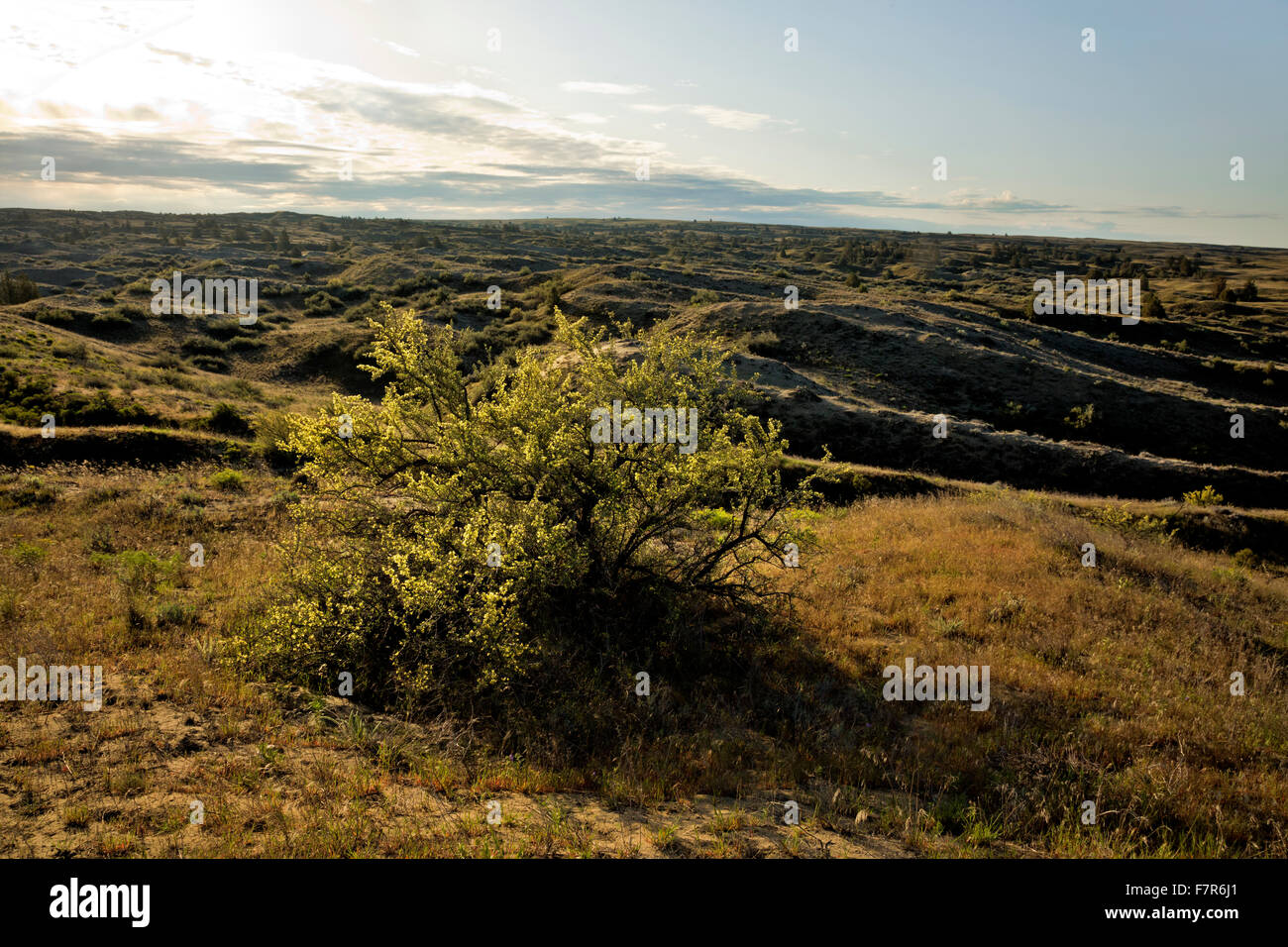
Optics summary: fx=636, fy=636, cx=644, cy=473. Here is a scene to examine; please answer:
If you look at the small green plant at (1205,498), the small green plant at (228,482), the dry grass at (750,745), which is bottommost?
the dry grass at (750,745)

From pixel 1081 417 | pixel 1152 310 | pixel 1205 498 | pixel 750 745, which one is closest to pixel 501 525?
pixel 750 745

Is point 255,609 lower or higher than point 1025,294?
lower

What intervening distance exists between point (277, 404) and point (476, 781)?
29.4 metres

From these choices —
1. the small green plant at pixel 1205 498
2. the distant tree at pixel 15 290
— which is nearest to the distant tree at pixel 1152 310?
the small green plant at pixel 1205 498

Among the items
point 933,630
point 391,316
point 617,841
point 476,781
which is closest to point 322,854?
point 476,781

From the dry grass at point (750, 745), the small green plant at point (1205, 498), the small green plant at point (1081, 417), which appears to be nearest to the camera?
the dry grass at point (750, 745)

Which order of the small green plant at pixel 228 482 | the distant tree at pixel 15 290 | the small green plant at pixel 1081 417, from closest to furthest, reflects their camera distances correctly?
1. the small green plant at pixel 228 482
2. the small green plant at pixel 1081 417
3. the distant tree at pixel 15 290

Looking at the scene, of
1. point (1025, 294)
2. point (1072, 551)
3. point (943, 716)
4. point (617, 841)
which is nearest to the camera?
point (617, 841)

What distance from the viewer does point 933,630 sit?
9.70 m

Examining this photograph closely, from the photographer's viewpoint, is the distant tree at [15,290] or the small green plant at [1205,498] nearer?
the small green plant at [1205,498]

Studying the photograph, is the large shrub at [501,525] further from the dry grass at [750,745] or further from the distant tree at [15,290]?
the distant tree at [15,290]

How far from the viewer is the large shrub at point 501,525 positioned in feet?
24.2

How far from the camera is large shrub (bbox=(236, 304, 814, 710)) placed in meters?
7.38

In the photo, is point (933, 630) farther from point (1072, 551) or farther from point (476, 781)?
point (476, 781)
